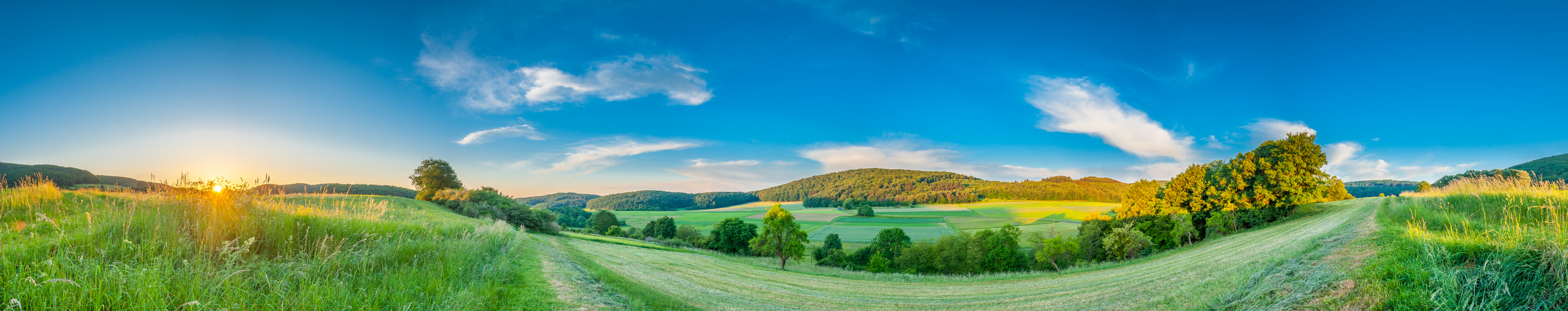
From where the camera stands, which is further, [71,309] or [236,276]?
[236,276]

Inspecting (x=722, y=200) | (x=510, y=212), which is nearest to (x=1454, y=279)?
(x=510, y=212)

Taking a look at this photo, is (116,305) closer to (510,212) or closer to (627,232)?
(510,212)

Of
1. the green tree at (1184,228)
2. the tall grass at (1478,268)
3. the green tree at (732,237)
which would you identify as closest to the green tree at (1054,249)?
the green tree at (1184,228)

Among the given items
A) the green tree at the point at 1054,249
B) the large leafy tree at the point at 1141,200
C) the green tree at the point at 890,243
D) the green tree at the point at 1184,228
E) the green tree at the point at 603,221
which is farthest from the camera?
the green tree at the point at 603,221

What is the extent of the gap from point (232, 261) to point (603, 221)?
201 feet

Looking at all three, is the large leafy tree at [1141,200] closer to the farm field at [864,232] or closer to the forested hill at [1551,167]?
the forested hill at [1551,167]

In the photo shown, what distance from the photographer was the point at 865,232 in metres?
60.6

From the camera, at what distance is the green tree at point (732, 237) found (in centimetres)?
4900

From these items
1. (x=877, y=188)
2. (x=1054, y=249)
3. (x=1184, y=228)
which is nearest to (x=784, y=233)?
(x=1054, y=249)

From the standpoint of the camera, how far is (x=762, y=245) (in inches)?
1462

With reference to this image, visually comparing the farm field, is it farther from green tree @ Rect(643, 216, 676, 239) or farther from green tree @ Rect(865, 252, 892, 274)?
green tree @ Rect(643, 216, 676, 239)

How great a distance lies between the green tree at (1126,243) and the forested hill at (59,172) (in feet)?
166

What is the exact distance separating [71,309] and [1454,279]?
11.9 meters

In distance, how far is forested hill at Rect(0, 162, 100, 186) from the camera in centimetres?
1925
